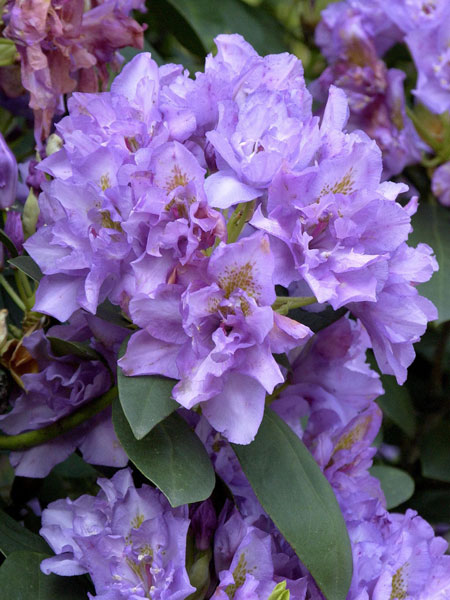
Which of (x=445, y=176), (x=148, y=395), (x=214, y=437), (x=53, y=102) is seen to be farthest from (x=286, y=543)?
(x=445, y=176)

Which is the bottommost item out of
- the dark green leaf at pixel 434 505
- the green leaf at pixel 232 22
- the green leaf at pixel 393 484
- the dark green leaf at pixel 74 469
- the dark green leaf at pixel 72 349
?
the dark green leaf at pixel 434 505

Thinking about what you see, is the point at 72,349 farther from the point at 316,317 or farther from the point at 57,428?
the point at 316,317

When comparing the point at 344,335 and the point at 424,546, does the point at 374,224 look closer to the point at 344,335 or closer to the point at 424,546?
the point at 344,335

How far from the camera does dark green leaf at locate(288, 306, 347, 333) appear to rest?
79 cm

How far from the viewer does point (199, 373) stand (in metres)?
0.64

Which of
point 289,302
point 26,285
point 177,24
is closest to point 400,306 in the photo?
point 289,302

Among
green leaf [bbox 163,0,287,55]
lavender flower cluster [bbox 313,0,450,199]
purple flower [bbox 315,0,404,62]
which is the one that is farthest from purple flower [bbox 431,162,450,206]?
green leaf [bbox 163,0,287,55]

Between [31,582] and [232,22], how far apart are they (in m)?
0.89

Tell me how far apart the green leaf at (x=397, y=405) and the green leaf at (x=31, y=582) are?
0.59 m

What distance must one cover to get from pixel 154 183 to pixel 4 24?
0.90ft

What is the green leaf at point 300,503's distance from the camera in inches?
27.8

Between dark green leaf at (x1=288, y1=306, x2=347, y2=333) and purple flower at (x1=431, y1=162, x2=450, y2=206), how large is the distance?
1.46ft

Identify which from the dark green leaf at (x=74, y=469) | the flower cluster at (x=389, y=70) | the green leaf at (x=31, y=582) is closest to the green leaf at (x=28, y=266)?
the green leaf at (x=31, y=582)

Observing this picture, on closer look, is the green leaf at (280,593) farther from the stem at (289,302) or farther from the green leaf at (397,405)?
the green leaf at (397,405)
